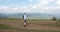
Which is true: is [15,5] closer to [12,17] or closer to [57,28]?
[12,17]

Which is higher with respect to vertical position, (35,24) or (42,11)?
(42,11)

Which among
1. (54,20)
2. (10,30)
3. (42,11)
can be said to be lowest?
(10,30)

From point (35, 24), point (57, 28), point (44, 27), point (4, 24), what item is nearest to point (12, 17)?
point (4, 24)

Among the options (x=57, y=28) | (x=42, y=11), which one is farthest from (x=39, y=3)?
(x=57, y=28)

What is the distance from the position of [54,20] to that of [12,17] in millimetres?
1524

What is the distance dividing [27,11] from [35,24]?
0.55m

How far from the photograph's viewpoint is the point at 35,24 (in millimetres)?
5176

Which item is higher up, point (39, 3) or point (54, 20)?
point (39, 3)

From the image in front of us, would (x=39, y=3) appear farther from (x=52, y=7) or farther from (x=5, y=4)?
(x=5, y=4)

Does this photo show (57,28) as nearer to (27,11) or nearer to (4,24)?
(27,11)

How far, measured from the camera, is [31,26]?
5188 mm

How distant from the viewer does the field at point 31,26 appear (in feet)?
16.6

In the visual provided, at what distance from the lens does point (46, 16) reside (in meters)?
5.15

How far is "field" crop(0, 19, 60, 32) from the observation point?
16.6 ft
